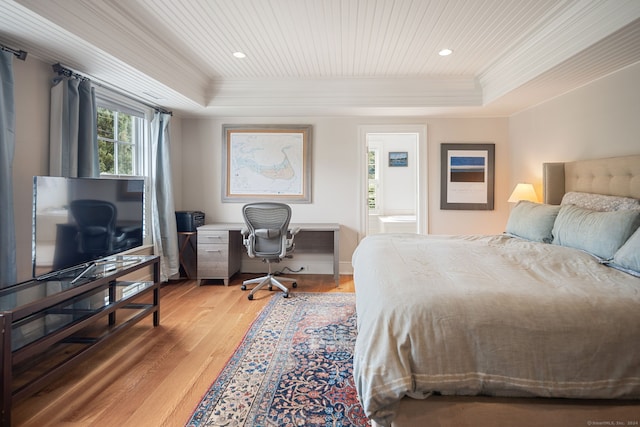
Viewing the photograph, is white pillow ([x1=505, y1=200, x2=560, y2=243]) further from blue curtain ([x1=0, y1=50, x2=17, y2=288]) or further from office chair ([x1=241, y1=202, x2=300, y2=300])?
blue curtain ([x1=0, y1=50, x2=17, y2=288])

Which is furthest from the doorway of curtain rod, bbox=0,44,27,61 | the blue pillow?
curtain rod, bbox=0,44,27,61

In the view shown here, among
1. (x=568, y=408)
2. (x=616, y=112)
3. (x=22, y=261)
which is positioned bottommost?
(x=568, y=408)

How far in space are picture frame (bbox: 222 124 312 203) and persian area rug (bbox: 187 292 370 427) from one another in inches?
77.1

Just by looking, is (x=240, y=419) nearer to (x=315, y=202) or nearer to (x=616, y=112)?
(x=315, y=202)

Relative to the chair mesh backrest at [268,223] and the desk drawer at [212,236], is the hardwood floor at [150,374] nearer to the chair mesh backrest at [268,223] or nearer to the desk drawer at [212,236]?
the chair mesh backrest at [268,223]

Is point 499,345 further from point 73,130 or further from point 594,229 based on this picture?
point 73,130

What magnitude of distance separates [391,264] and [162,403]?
147 centimetres

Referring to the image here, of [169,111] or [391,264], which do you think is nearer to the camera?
[391,264]

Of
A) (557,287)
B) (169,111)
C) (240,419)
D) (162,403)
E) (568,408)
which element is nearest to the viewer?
(568,408)

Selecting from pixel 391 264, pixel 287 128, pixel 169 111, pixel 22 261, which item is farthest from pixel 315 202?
pixel 22 261

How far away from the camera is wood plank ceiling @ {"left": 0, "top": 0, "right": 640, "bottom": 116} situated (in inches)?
86.5

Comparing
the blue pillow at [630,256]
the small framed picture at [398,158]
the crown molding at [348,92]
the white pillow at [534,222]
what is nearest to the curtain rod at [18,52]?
the crown molding at [348,92]

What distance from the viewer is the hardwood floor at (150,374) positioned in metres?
1.69

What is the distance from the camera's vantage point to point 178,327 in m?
2.79
